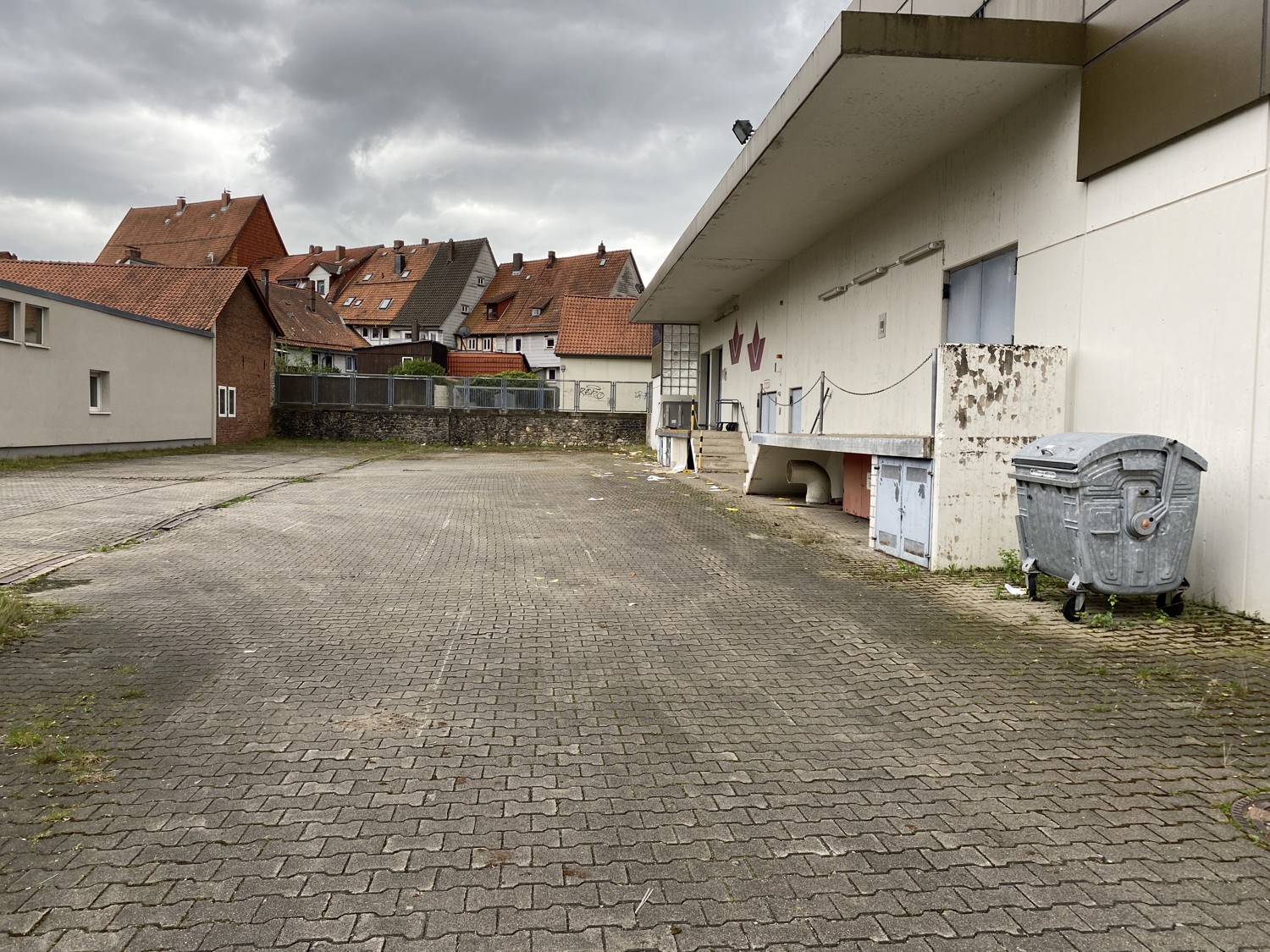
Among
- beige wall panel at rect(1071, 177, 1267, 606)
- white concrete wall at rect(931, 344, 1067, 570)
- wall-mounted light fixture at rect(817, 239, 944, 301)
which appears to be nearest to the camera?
beige wall panel at rect(1071, 177, 1267, 606)

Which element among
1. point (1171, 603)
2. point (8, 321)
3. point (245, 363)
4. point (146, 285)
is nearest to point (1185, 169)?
point (1171, 603)

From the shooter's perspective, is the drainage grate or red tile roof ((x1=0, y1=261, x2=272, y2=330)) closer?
the drainage grate

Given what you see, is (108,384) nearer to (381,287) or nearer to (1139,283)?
(1139,283)

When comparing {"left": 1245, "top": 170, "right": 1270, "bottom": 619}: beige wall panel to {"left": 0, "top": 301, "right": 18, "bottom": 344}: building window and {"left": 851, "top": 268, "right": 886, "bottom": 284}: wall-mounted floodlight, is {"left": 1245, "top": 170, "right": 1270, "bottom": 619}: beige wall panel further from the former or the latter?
{"left": 0, "top": 301, "right": 18, "bottom": 344}: building window

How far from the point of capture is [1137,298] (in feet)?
24.1

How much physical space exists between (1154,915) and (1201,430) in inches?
207

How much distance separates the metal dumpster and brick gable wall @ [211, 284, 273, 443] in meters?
28.8

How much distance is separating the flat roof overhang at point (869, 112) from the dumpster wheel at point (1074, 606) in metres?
5.31

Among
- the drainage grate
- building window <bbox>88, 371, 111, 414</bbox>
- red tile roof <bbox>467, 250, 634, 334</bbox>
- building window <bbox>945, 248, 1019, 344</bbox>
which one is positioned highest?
red tile roof <bbox>467, 250, 634, 334</bbox>

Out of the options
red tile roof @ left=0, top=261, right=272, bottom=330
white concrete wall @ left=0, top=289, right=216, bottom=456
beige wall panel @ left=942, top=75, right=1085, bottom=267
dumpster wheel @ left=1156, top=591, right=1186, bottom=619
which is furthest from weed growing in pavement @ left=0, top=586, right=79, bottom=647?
red tile roof @ left=0, top=261, right=272, bottom=330

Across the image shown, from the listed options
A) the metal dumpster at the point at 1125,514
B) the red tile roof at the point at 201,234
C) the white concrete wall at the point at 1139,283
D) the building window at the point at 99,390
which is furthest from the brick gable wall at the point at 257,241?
the metal dumpster at the point at 1125,514

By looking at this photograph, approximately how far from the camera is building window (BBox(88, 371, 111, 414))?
22.8 metres

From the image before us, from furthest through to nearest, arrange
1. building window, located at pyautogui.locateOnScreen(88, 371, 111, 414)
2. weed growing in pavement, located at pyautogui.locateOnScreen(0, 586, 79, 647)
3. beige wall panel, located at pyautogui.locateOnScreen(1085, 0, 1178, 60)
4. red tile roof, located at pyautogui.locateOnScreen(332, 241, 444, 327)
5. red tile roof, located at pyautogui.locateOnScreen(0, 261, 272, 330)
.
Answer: red tile roof, located at pyautogui.locateOnScreen(332, 241, 444, 327) < red tile roof, located at pyautogui.locateOnScreen(0, 261, 272, 330) < building window, located at pyautogui.locateOnScreen(88, 371, 111, 414) < beige wall panel, located at pyautogui.locateOnScreen(1085, 0, 1178, 60) < weed growing in pavement, located at pyautogui.locateOnScreen(0, 586, 79, 647)

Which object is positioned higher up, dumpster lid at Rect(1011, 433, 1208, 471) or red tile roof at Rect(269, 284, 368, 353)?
red tile roof at Rect(269, 284, 368, 353)
